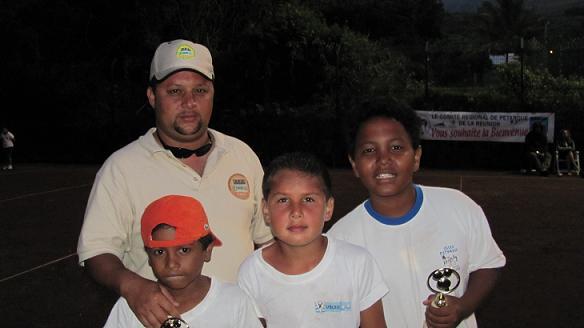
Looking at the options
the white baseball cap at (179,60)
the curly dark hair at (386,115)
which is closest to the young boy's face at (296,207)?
the curly dark hair at (386,115)

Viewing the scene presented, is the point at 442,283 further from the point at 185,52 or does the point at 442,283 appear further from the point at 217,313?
the point at 185,52

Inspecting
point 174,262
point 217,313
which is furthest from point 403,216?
point 174,262

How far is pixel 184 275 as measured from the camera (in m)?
3.12

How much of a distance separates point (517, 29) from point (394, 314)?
72048mm

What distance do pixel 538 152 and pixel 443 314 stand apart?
18.6 metres

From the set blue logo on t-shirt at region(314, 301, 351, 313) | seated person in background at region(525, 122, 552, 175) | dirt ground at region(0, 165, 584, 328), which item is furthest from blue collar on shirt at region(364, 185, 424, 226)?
seated person in background at region(525, 122, 552, 175)

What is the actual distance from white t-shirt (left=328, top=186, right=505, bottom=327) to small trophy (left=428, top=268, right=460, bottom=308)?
145mm

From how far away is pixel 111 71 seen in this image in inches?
Answer: 1330

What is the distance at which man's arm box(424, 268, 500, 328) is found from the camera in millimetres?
3213

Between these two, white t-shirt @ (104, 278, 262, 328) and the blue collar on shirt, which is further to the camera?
the blue collar on shirt

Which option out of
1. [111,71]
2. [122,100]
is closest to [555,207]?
[122,100]

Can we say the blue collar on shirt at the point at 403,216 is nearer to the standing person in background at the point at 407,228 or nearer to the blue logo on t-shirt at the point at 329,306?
the standing person in background at the point at 407,228

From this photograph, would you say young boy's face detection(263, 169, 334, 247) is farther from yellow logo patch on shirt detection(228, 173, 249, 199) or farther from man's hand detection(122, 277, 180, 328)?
man's hand detection(122, 277, 180, 328)

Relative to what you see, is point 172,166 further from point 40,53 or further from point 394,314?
point 40,53
